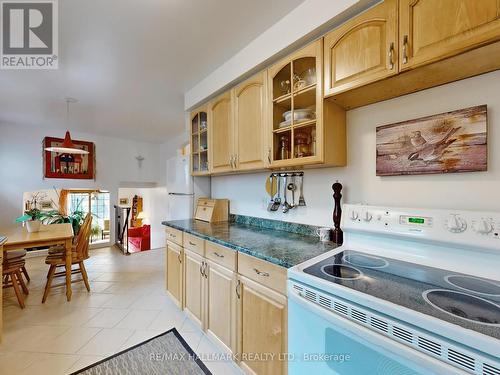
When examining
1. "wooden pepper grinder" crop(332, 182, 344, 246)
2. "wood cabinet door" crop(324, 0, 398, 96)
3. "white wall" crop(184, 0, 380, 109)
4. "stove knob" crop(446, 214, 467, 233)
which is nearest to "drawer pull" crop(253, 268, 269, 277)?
"wooden pepper grinder" crop(332, 182, 344, 246)

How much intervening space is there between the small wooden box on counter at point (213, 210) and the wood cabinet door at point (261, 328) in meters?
1.06

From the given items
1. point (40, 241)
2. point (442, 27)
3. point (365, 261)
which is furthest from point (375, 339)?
point (40, 241)

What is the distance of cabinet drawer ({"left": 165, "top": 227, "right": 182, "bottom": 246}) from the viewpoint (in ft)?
7.06

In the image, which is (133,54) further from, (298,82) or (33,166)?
(33,166)

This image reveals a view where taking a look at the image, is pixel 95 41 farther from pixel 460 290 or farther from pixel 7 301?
pixel 7 301

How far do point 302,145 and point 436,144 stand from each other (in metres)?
0.72

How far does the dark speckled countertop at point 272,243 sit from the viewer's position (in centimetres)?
120

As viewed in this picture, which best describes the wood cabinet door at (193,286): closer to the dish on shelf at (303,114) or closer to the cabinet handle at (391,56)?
the dish on shelf at (303,114)

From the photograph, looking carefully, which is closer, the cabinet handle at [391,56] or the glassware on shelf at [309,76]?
the cabinet handle at [391,56]

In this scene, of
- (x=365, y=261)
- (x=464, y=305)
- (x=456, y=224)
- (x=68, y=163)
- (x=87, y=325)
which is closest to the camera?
(x=464, y=305)

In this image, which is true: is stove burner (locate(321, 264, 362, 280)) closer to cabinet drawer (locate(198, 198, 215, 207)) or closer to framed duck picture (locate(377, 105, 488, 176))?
framed duck picture (locate(377, 105, 488, 176))

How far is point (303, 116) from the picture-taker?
5.08 feet

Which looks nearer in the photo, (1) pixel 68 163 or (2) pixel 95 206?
(1) pixel 68 163

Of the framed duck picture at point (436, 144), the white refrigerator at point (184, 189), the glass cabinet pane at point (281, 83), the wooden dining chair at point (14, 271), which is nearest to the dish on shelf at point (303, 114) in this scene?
the glass cabinet pane at point (281, 83)
